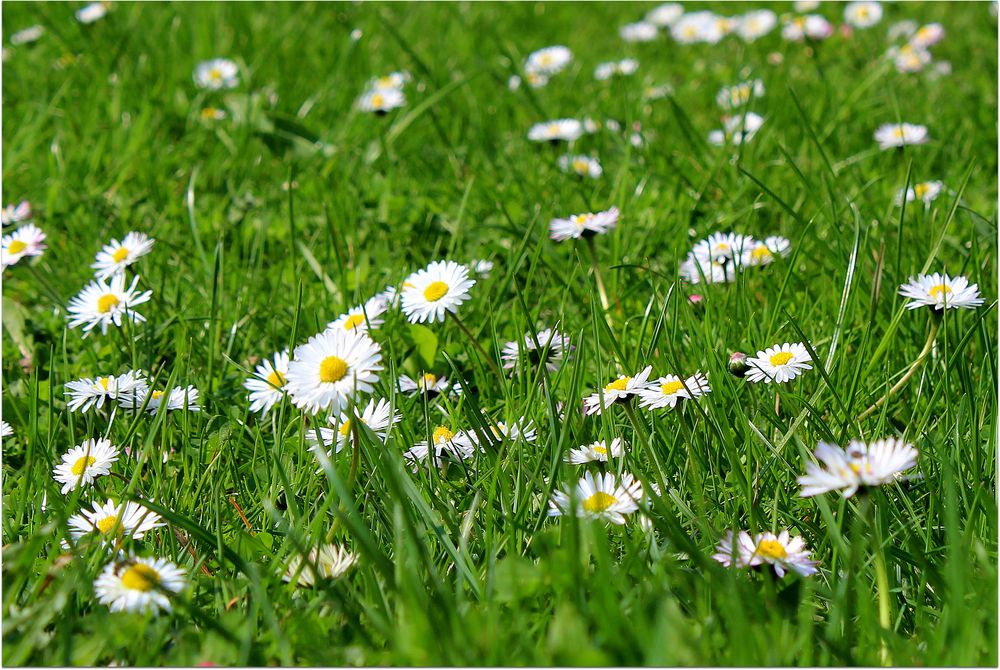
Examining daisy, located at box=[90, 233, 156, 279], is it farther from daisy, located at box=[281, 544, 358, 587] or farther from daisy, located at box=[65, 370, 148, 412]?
daisy, located at box=[281, 544, 358, 587]

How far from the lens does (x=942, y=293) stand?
155cm

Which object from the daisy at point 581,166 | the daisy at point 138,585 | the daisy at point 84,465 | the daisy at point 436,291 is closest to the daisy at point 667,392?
the daisy at point 436,291

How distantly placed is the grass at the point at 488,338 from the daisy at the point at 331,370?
9 cm

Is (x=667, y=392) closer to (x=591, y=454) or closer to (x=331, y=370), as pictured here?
(x=591, y=454)

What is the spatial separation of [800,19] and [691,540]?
123 inches

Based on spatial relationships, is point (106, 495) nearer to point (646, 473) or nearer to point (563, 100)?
point (646, 473)

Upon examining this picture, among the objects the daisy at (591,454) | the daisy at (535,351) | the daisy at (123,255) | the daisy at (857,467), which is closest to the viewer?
the daisy at (857,467)

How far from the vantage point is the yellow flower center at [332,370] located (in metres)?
1.33

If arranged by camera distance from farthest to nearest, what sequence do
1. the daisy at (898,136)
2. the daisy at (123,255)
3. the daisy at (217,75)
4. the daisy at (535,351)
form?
the daisy at (217,75) < the daisy at (898,136) < the daisy at (123,255) < the daisy at (535,351)

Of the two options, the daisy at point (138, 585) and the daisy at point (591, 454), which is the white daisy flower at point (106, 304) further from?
the daisy at point (591, 454)

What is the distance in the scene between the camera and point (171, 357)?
6.60ft

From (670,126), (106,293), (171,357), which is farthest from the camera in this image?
(670,126)

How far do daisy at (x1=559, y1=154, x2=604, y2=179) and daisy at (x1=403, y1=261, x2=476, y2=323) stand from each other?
38.4 inches

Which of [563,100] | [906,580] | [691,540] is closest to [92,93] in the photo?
[563,100]
